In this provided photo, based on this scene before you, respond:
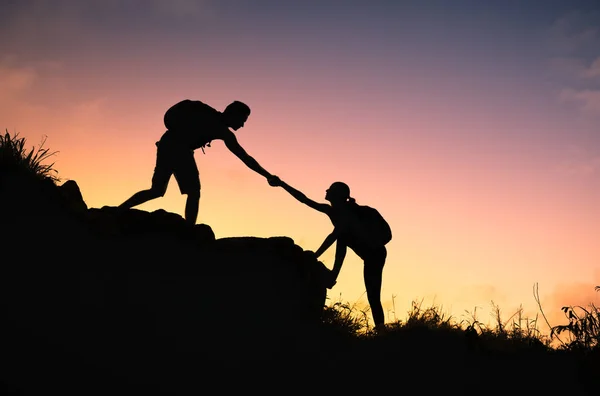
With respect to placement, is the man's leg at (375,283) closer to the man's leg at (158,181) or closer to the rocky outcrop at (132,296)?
the rocky outcrop at (132,296)

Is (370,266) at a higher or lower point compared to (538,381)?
higher

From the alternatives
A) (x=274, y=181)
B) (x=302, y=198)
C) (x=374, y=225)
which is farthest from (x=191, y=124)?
(x=374, y=225)

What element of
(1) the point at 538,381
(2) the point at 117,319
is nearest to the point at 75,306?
(2) the point at 117,319

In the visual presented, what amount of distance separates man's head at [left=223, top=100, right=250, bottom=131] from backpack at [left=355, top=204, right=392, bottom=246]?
7.56ft

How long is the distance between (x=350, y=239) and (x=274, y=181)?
60.3 inches

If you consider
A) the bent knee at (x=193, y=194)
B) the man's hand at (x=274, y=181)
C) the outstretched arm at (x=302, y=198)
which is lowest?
the bent knee at (x=193, y=194)

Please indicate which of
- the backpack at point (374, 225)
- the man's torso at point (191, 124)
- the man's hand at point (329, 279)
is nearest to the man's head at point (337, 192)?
the backpack at point (374, 225)

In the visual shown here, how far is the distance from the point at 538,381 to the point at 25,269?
6.77 meters

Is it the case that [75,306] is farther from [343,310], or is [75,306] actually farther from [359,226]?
[359,226]

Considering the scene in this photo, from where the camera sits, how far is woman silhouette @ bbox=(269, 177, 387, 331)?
815 centimetres

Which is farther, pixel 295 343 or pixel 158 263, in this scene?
pixel 295 343

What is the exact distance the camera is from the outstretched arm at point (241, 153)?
23.4ft

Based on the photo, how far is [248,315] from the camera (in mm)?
6258

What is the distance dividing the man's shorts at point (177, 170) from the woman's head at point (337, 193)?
2.12 m
